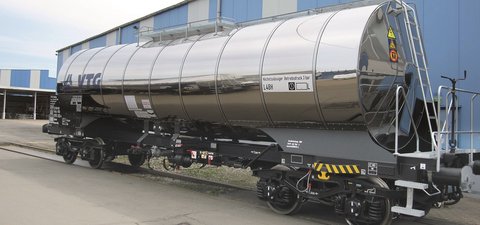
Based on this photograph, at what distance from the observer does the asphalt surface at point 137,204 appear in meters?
7.48

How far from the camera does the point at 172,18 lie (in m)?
21.3

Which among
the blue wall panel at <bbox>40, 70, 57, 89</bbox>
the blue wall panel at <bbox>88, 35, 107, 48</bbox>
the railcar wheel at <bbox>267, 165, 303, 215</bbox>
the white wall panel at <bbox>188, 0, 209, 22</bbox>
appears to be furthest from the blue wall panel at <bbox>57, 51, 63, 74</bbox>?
the railcar wheel at <bbox>267, 165, 303, 215</bbox>

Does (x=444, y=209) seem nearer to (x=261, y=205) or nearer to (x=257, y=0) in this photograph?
(x=261, y=205)

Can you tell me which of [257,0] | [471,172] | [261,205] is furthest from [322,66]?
[257,0]

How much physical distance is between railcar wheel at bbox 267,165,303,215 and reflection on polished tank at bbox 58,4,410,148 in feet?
3.80

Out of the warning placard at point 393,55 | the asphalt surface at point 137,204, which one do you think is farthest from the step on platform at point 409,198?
the warning placard at point 393,55

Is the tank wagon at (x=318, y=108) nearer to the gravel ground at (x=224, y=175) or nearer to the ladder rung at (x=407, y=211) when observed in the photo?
the ladder rung at (x=407, y=211)

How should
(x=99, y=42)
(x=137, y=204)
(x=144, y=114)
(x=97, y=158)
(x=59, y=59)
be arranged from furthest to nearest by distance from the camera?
(x=59, y=59) < (x=99, y=42) < (x=97, y=158) < (x=144, y=114) < (x=137, y=204)

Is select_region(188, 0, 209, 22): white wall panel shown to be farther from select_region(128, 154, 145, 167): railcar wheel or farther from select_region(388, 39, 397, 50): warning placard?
select_region(388, 39, 397, 50): warning placard

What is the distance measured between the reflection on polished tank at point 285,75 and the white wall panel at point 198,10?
7.97 meters

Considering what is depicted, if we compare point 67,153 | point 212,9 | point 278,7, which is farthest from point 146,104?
point 212,9

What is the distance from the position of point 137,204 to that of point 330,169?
12.3 ft

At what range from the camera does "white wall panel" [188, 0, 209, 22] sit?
18.8 m

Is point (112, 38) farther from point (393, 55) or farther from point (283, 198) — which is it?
point (393, 55)
